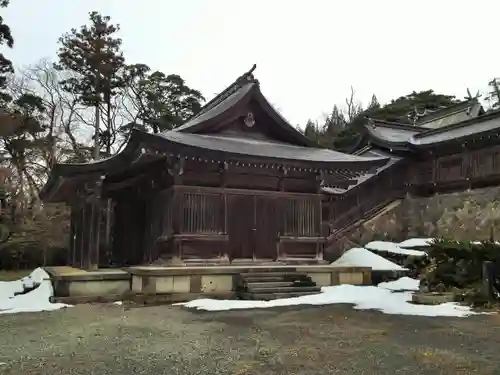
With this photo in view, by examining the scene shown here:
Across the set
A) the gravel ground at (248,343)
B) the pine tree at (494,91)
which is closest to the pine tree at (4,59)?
the gravel ground at (248,343)

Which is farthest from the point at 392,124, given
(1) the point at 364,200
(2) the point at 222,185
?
(2) the point at 222,185

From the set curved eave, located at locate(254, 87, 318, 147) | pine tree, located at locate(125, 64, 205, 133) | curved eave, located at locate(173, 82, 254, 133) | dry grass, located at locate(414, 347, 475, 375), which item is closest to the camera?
dry grass, located at locate(414, 347, 475, 375)

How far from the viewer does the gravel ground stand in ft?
16.5

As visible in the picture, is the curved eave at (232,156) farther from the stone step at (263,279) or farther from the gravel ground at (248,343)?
the gravel ground at (248,343)

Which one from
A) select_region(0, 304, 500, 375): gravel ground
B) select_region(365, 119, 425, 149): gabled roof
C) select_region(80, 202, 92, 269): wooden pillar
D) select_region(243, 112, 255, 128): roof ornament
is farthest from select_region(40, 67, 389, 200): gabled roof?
select_region(365, 119, 425, 149): gabled roof

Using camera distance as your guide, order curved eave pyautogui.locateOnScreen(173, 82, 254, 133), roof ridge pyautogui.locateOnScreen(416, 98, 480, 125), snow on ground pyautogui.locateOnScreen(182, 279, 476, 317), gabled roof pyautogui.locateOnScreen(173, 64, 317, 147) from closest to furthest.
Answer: snow on ground pyautogui.locateOnScreen(182, 279, 476, 317) < curved eave pyautogui.locateOnScreen(173, 82, 254, 133) < gabled roof pyautogui.locateOnScreen(173, 64, 317, 147) < roof ridge pyautogui.locateOnScreen(416, 98, 480, 125)

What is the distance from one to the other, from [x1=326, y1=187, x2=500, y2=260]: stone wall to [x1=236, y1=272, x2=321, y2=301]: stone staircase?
7520 millimetres

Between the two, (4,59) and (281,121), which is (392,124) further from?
(4,59)

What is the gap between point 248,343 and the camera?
20.8 feet

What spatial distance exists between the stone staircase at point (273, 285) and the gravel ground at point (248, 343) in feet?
7.55

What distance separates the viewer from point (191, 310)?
10.1 m

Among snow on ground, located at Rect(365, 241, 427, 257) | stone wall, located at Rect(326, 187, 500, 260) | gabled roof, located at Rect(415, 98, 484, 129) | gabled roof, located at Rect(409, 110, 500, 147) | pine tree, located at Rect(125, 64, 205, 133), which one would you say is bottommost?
snow on ground, located at Rect(365, 241, 427, 257)

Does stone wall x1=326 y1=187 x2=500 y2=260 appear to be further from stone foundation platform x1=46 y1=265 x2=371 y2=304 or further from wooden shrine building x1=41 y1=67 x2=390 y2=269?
stone foundation platform x1=46 y1=265 x2=371 y2=304

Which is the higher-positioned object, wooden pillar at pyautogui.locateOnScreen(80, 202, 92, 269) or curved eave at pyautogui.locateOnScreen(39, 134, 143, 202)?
curved eave at pyautogui.locateOnScreen(39, 134, 143, 202)
